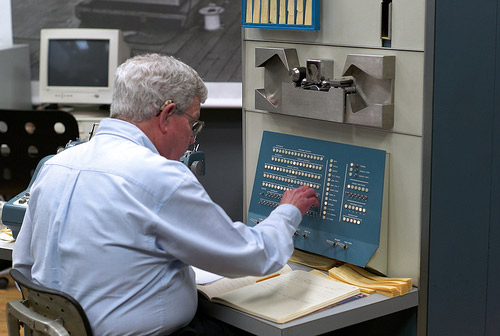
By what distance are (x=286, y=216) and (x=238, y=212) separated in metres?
2.62

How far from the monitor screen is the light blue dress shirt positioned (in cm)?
265

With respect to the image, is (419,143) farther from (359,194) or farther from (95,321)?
(95,321)

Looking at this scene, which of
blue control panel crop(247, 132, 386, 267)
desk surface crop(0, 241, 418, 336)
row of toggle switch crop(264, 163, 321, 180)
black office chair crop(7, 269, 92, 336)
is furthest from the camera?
row of toggle switch crop(264, 163, 321, 180)

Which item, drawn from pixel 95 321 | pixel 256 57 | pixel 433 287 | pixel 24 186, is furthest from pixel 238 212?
pixel 95 321

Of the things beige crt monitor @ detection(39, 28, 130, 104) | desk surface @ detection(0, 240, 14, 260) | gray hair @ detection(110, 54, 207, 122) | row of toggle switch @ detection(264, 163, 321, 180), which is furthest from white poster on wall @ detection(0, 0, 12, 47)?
gray hair @ detection(110, 54, 207, 122)

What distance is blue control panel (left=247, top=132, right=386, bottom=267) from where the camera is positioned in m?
2.23

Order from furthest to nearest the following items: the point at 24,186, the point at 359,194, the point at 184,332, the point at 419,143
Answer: the point at 24,186
the point at 359,194
the point at 419,143
the point at 184,332

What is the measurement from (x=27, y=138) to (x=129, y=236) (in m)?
2.23

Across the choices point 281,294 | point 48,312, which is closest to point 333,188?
point 281,294

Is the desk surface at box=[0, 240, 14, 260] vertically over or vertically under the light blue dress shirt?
under

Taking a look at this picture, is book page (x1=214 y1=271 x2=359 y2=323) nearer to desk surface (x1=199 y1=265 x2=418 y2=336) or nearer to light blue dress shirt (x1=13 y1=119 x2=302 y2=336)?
desk surface (x1=199 y1=265 x2=418 y2=336)

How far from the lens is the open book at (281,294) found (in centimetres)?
197

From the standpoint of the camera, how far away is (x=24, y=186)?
3902mm

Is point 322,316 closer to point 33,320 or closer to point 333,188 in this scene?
point 333,188
